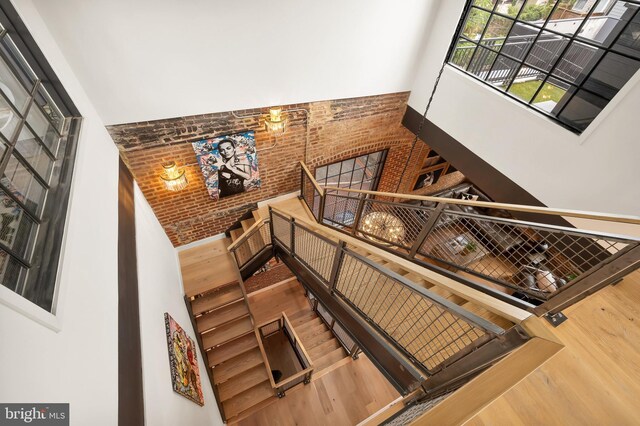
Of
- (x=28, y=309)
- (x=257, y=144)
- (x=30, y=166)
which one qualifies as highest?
(x=257, y=144)

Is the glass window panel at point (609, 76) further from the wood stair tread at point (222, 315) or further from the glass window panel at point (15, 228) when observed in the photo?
the wood stair tread at point (222, 315)

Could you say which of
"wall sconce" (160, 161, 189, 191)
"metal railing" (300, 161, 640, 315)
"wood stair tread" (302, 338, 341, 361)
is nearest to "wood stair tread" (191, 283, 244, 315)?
"metal railing" (300, 161, 640, 315)

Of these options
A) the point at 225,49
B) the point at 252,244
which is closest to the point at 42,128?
the point at 225,49

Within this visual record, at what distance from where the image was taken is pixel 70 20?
2.66m

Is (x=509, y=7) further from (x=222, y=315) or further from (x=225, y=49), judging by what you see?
(x=222, y=315)

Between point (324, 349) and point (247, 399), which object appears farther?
point (324, 349)

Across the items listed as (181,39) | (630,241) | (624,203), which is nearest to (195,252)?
(181,39)

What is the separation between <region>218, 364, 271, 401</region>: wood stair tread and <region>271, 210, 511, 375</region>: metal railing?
2.50m

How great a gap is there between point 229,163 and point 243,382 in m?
3.87

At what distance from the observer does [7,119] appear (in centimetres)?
162

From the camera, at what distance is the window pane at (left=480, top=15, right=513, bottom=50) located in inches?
139

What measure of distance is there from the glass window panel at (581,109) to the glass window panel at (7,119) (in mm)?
5038

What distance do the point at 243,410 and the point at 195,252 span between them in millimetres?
2973

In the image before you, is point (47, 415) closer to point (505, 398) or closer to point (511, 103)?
point (505, 398)
